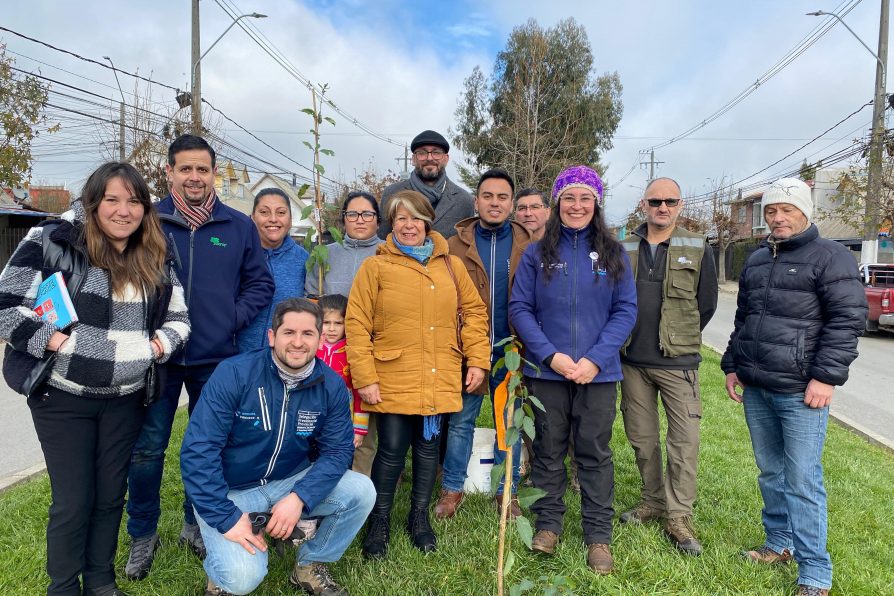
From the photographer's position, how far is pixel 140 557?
3.09 m

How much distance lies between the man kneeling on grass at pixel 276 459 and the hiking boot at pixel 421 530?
1.79 feet

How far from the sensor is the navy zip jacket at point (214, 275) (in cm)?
307

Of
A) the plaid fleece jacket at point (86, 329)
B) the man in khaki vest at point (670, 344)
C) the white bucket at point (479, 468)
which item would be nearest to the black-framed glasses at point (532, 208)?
the man in khaki vest at point (670, 344)

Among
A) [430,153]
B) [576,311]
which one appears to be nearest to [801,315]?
[576,311]

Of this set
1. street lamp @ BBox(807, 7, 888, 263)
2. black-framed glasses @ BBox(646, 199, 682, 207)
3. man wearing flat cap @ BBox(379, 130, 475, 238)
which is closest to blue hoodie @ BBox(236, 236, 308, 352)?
man wearing flat cap @ BBox(379, 130, 475, 238)

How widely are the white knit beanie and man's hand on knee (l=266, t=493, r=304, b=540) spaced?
9.42ft

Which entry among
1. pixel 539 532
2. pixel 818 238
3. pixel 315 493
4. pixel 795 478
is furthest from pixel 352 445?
pixel 818 238

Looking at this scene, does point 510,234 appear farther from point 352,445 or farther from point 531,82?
point 531,82

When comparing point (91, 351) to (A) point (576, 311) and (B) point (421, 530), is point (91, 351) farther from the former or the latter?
(A) point (576, 311)

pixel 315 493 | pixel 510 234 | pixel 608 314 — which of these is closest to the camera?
pixel 315 493

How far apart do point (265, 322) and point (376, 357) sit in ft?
2.50

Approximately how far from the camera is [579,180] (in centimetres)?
333

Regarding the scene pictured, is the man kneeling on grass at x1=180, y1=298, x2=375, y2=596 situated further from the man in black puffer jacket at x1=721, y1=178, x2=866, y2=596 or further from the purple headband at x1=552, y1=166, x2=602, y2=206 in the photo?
the man in black puffer jacket at x1=721, y1=178, x2=866, y2=596

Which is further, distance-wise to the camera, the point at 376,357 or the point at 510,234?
the point at 510,234
